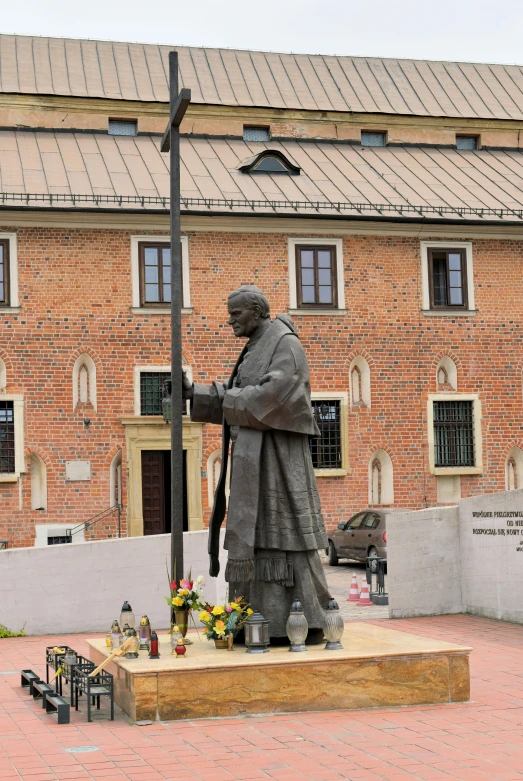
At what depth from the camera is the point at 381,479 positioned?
2567 cm

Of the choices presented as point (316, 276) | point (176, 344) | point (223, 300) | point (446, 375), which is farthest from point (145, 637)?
point (446, 375)

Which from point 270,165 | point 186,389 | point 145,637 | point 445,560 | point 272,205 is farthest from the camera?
point 270,165

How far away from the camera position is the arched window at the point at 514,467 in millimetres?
26109

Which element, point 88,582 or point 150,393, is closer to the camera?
point 88,582

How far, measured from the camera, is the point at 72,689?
29.5 feet

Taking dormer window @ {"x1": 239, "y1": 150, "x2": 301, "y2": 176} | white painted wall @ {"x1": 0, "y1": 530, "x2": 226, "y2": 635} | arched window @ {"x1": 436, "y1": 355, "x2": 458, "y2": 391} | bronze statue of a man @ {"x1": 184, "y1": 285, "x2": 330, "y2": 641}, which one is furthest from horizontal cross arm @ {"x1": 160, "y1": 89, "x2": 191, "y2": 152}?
dormer window @ {"x1": 239, "y1": 150, "x2": 301, "y2": 176}

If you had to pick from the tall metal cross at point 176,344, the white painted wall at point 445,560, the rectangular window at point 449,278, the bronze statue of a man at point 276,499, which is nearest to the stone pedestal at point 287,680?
the bronze statue of a man at point 276,499

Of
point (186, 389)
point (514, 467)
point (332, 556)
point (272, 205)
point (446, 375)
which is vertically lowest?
point (332, 556)

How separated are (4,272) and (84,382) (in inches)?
108

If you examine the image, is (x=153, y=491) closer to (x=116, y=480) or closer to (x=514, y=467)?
(x=116, y=480)

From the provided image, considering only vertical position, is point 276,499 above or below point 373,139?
below

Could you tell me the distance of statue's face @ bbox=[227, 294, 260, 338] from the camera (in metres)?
9.39

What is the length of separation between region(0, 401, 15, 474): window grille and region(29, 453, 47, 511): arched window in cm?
40

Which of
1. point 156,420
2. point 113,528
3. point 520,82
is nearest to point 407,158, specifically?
point 520,82
